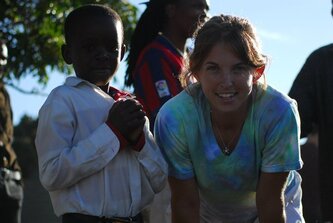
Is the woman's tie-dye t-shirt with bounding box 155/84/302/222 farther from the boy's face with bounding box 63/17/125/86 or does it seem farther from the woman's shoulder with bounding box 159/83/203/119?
the boy's face with bounding box 63/17/125/86

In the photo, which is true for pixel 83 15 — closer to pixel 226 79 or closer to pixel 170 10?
pixel 226 79

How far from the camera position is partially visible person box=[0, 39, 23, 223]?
6.50m

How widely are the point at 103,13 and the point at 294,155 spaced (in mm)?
1078

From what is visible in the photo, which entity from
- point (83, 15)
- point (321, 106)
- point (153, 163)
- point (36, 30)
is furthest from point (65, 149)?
point (36, 30)

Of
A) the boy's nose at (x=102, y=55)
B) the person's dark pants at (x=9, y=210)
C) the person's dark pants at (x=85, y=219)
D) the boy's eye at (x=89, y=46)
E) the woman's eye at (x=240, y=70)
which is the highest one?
the boy's eye at (x=89, y=46)

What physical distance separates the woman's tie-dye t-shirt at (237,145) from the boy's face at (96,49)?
0.33 m

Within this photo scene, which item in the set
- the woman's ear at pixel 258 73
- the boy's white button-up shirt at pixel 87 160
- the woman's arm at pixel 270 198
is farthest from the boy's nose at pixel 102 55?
the woman's arm at pixel 270 198

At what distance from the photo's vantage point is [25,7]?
30.3 ft

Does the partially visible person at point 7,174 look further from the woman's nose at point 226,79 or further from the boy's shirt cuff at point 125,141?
the woman's nose at point 226,79

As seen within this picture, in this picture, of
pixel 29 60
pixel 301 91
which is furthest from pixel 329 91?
pixel 29 60

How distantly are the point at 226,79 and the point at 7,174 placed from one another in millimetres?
3186

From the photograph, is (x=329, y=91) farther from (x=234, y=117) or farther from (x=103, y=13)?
(x=103, y=13)

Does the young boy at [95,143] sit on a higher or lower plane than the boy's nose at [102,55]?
lower

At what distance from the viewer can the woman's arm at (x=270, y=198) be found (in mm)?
3811
